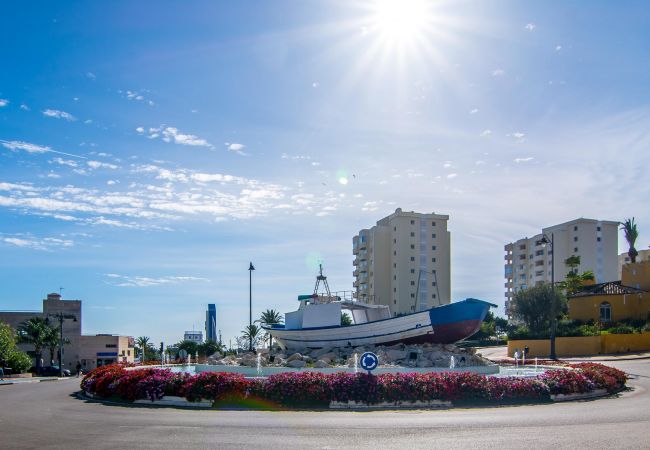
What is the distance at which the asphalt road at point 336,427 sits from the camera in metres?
13.2

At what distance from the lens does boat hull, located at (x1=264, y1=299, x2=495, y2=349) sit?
116ft

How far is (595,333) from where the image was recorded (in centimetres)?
5019

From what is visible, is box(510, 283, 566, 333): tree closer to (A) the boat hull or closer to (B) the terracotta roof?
(B) the terracotta roof

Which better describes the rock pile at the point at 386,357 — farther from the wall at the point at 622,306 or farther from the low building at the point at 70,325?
the low building at the point at 70,325

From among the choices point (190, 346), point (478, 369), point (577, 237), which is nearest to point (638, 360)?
point (478, 369)

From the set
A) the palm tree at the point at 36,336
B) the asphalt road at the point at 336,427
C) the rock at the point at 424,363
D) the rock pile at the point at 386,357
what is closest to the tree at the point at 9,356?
the rock pile at the point at 386,357

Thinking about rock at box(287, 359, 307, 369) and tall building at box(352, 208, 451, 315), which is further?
tall building at box(352, 208, 451, 315)

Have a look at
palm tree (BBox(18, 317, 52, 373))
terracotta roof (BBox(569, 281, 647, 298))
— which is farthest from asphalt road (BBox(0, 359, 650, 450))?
palm tree (BBox(18, 317, 52, 373))

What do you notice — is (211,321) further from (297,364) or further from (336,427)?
(336,427)

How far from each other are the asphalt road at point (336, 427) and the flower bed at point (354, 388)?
3.89 feet

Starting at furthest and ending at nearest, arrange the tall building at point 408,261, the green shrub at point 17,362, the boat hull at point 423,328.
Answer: the tall building at point 408,261, the green shrub at point 17,362, the boat hull at point 423,328

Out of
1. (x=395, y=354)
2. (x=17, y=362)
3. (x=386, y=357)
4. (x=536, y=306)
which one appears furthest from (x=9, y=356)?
(x=536, y=306)

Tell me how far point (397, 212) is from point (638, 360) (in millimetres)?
68045

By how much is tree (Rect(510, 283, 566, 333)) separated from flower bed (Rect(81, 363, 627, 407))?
132ft
